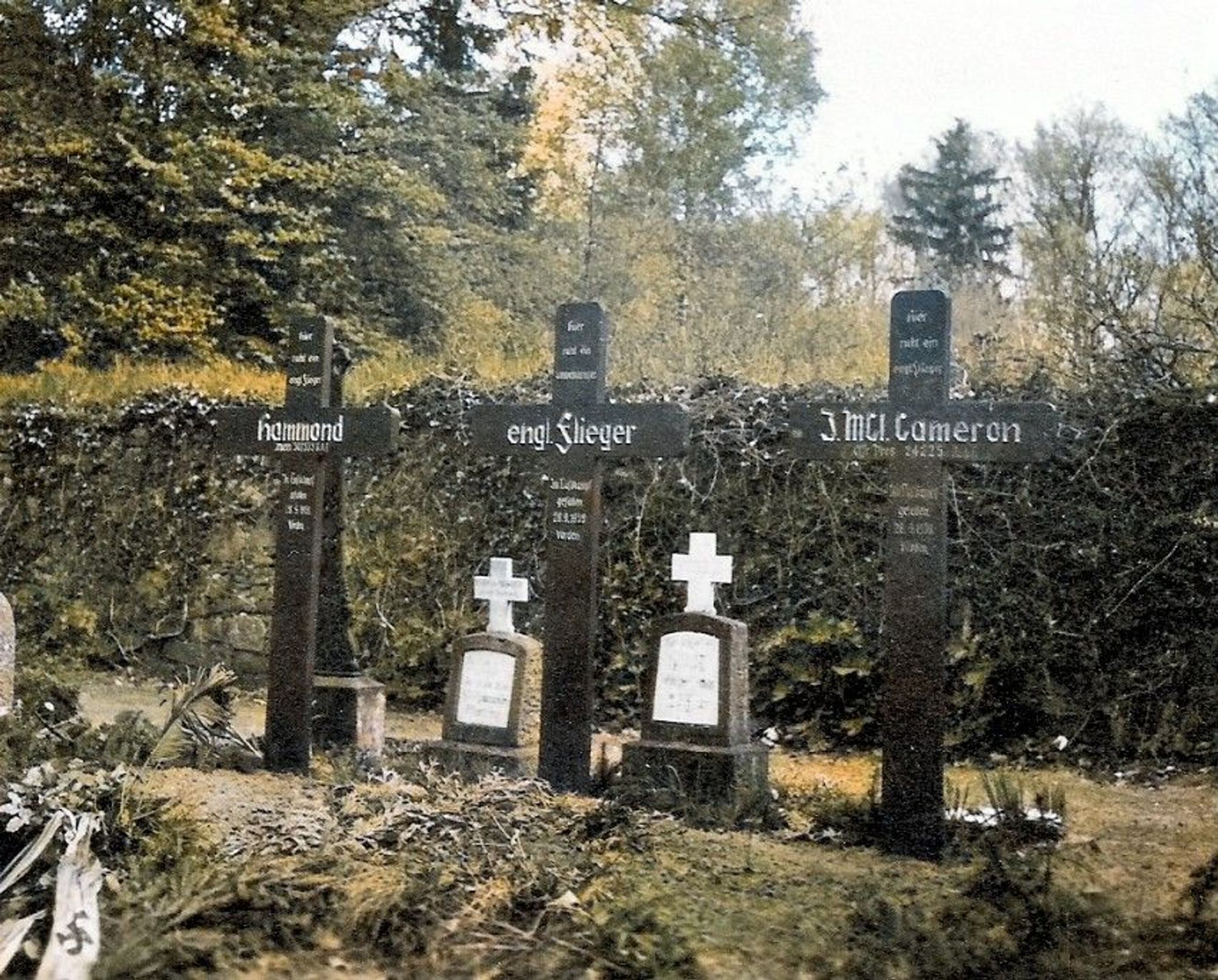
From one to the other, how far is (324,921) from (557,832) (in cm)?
113

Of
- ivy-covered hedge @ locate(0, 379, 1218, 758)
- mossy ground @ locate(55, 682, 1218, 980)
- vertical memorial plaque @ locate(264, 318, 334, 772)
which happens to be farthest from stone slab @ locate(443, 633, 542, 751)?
ivy-covered hedge @ locate(0, 379, 1218, 758)

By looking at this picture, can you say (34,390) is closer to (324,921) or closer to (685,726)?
(685,726)

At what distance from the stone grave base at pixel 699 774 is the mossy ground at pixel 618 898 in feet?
1.12

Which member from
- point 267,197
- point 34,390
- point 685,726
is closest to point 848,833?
point 685,726

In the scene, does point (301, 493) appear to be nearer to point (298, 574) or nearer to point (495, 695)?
point (298, 574)

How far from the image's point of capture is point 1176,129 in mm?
8461

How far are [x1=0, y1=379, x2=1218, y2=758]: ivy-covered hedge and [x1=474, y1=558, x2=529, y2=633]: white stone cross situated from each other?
150 cm

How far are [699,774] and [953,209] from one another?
63.5 feet

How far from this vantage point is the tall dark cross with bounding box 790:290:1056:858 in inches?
201

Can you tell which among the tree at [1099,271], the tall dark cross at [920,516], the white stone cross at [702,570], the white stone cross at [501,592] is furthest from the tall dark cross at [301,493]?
the tree at [1099,271]

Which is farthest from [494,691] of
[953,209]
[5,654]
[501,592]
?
[953,209]

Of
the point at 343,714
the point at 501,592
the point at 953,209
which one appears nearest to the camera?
the point at 501,592

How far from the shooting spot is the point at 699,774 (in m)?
5.89

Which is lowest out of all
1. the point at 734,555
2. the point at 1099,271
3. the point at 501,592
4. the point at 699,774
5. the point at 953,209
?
the point at 699,774
